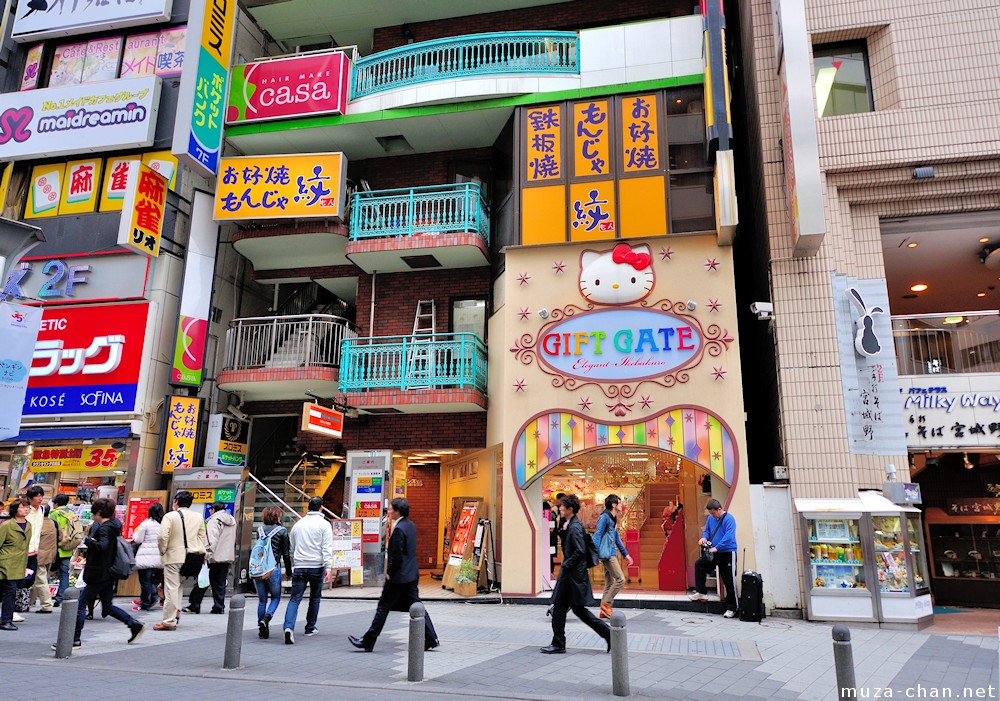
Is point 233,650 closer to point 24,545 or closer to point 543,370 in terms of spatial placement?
point 24,545

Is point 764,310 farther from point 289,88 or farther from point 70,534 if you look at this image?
point 70,534

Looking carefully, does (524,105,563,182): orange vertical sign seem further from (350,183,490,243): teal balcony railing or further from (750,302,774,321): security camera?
(750,302,774,321): security camera

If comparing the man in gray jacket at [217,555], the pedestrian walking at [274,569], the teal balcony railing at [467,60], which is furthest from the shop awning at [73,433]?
the teal balcony railing at [467,60]

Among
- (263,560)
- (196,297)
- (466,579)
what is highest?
(196,297)

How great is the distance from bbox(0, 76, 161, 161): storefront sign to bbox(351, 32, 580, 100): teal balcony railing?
212 inches

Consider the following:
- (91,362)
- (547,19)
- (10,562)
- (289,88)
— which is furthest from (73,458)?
(547,19)

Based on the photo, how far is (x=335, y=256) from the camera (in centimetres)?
1814

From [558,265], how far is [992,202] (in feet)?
26.2

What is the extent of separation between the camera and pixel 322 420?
1491cm

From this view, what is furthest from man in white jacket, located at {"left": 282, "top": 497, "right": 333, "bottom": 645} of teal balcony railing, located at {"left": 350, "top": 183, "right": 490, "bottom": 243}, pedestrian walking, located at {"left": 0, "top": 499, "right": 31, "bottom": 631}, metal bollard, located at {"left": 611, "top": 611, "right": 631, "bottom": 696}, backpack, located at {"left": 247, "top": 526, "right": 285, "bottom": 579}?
teal balcony railing, located at {"left": 350, "top": 183, "right": 490, "bottom": 243}

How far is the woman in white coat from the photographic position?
11789mm

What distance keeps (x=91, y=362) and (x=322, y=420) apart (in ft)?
19.3

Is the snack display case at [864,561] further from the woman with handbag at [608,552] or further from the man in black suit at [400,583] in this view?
the man in black suit at [400,583]

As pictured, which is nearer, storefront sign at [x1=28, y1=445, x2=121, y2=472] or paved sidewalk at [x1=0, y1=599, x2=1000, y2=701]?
paved sidewalk at [x1=0, y1=599, x2=1000, y2=701]
